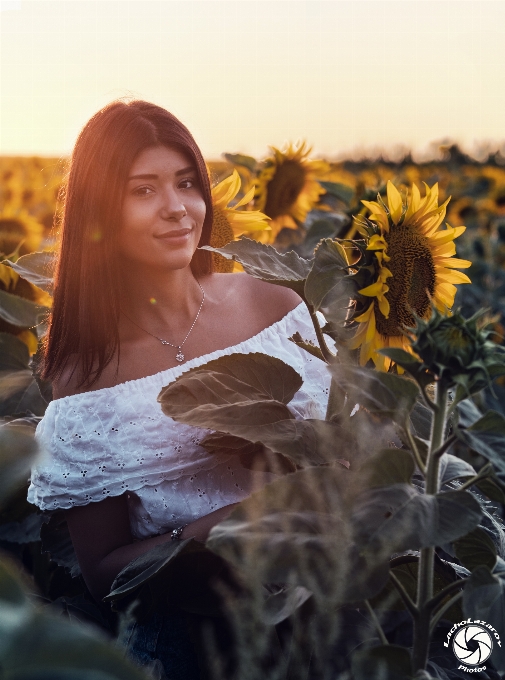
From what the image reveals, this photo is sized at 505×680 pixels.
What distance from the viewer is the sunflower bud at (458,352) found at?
751 millimetres

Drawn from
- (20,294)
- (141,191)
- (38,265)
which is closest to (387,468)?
(141,191)

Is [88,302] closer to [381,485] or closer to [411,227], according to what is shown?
[411,227]

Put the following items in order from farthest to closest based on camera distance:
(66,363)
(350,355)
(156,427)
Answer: (66,363), (156,427), (350,355)

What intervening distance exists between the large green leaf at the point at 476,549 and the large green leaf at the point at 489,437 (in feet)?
0.44

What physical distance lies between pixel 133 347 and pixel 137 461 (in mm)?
261

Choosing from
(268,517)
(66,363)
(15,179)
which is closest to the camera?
(268,517)

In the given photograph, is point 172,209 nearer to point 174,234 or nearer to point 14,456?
point 174,234

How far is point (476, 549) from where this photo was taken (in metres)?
0.88

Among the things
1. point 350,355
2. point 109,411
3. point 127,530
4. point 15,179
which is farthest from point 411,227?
point 15,179

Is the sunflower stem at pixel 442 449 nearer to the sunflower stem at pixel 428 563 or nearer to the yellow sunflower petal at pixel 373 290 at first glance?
the sunflower stem at pixel 428 563

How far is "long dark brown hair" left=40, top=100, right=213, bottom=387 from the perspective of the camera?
1616mm

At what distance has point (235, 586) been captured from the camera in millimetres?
1224

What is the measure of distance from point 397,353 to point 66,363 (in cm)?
103
